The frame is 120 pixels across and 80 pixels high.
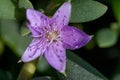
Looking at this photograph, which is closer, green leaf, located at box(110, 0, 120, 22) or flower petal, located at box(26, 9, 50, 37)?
flower petal, located at box(26, 9, 50, 37)

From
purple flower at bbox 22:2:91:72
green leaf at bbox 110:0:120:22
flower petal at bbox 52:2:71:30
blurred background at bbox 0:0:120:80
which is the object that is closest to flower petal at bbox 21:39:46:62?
purple flower at bbox 22:2:91:72

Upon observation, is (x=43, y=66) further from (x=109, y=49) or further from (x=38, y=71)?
(x=109, y=49)

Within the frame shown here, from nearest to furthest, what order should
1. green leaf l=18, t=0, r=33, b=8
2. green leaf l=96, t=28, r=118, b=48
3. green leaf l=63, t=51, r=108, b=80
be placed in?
1. green leaf l=18, t=0, r=33, b=8
2. green leaf l=63, t=51, r=108, b=80
3. green leaf l=96, t=28, r=118, b=48

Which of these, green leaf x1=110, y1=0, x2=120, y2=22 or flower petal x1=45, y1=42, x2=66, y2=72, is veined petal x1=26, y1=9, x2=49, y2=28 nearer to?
flower petal x1=45, y1=42, x2=66, y2=72

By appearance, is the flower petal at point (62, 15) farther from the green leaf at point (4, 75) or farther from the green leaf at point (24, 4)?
the green leaf at point (4, 75)

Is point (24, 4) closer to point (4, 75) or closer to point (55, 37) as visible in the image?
point (55, 37)

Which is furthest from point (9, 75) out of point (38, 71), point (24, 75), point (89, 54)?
point (89, 54)

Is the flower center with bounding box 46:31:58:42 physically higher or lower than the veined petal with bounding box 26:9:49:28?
lower
